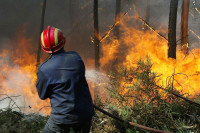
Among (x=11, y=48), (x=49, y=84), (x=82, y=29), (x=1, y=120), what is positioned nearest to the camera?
(x=49, y=84)

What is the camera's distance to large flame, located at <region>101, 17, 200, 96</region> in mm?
7059

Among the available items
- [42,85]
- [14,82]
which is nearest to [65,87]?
[42,85]

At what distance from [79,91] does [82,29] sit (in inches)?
874

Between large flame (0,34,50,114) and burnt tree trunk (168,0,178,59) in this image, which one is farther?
large flame (0,34,50,114)

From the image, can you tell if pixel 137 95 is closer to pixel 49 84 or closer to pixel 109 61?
pixel 49 84

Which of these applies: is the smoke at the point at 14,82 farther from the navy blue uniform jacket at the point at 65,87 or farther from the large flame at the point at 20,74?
the navy blue uniform jacket at the point at 65,87

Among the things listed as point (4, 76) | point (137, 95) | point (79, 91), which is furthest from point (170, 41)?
point (4, 76)

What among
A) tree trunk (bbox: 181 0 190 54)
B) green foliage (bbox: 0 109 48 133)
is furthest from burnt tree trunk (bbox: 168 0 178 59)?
green foliage (bbox: 0 109 48 133)

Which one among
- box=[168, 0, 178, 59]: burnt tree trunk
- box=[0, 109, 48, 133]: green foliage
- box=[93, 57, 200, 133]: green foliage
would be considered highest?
box=[168, 0, 178, 59]: burnt tree trunk

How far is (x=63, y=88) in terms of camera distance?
10.2ft

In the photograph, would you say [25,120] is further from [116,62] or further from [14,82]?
[14,82]

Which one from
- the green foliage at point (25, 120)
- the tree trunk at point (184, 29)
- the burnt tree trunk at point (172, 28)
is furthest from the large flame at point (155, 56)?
the green foliage at point (25, 120)

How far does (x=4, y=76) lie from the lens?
19.5 meters

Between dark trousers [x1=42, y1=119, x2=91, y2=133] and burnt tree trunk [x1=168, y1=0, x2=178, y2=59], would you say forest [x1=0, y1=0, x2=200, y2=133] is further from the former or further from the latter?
dark trousers [x1=42, y1=119, x2=91, y2=133]
